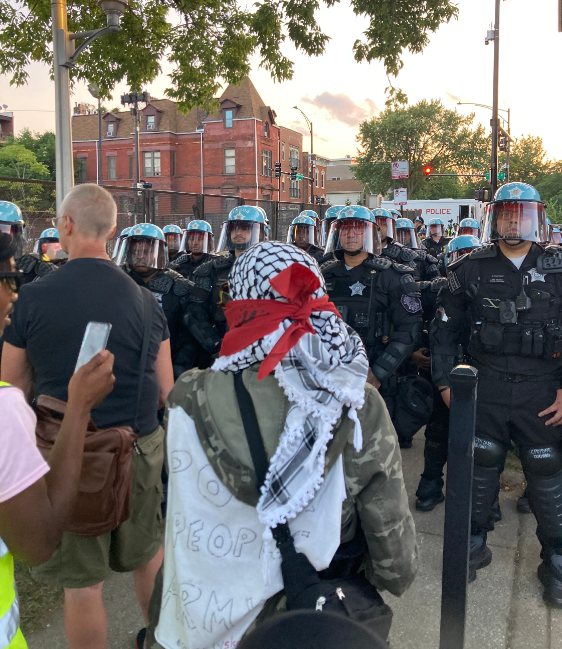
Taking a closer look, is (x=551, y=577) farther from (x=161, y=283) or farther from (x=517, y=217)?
(x=161, y=283)

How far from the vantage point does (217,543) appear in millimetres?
1566

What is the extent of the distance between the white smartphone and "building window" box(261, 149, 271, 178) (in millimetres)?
51058

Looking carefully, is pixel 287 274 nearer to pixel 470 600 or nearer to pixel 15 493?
pixel 15 493

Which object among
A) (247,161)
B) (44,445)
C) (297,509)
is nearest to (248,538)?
(297,509)

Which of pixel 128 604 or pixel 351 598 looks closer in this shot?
pixel 351 598

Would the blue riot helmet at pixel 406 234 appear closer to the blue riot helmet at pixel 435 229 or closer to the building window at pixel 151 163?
the blue riot helmet at pixel 435 229

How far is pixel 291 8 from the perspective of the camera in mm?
8547

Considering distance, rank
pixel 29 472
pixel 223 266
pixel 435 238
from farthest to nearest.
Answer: pixel 435 238
pixel 223 266
pixel 29 472

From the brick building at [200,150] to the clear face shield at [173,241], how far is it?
40049mm

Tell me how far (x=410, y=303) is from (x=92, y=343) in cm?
308

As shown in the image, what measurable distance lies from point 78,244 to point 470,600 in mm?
2860

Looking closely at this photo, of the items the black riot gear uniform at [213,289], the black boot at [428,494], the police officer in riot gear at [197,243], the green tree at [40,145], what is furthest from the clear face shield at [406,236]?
the green tree at [40,145]

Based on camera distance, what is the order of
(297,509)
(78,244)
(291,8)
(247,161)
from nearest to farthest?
(297,509) < (78,244) < (291,8) < (247,161)

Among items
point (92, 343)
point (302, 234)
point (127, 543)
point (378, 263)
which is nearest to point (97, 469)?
point (92, 343)
